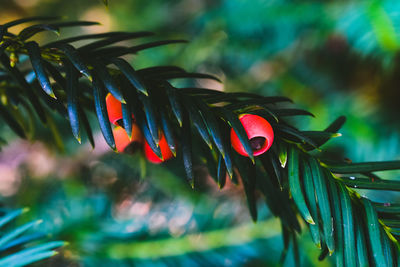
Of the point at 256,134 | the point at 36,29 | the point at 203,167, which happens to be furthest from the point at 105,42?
the point at 203,167

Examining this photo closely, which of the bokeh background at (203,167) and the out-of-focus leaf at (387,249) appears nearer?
the out-of-focus leaf at (387,249)

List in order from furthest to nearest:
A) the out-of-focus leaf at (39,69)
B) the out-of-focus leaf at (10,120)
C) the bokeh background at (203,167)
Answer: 1. the bokeh background at (203,167)
2. the out-of-focus leaf at (10,120)
3. the out-of-focus leaf at (39,69)

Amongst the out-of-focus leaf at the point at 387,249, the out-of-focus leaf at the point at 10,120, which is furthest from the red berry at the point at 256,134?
the out-of-focus leaf at the point at 10,120

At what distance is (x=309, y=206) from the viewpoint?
1.07ft

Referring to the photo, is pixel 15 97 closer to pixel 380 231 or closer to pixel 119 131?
pixel 119 131

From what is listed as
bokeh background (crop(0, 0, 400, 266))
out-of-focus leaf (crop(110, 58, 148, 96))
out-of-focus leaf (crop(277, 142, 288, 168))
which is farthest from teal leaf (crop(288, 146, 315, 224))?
bokeh background (crop(0, 0, 400, 266))

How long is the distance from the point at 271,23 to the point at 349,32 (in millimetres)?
195

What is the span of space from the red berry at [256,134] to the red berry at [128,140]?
110 millimetres

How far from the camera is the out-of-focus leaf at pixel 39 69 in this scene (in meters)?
0.29

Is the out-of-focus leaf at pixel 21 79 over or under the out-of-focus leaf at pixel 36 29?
under

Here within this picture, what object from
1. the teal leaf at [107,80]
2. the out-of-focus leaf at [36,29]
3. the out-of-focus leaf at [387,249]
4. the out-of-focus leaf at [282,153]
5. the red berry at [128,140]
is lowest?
the out-of-focus leaf at [387,249]

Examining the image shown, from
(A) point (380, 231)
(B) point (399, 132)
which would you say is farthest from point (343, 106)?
(A) point (380, 231)

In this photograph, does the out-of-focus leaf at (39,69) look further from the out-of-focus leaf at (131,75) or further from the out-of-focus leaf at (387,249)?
the out-of-focus leaf at (387,249)

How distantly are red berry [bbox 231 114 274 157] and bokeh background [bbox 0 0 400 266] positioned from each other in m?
0.33
